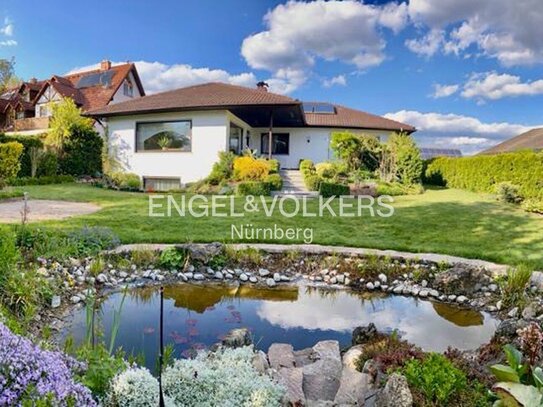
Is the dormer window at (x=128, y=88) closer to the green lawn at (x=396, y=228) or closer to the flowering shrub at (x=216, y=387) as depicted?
the green lawn at (x=396, y=228)

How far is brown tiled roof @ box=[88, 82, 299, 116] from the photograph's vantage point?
635 inches

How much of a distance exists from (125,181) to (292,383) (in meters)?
15.8

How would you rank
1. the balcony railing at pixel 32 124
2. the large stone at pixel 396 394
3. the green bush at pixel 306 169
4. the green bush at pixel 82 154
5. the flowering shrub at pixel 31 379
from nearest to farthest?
the flowering shrub at pixel 31 379, the large stone at pixel 396 394, the green bush at pixel 306 169, the green bush at pixel 82 154, the balcony railing at pixel 32 124

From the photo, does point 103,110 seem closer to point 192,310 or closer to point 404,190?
point 404,190

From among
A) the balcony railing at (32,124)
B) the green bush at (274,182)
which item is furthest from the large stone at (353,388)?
the balcony railing at (32,124)

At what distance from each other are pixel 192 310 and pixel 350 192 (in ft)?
34.8

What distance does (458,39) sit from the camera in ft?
41.0

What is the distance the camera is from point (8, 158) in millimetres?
14352

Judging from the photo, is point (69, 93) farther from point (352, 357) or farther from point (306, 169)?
point (352, 357)

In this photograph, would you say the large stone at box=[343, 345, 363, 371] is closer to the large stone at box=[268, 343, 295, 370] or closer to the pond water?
the large stone at box=[268, 343, 295, 370]

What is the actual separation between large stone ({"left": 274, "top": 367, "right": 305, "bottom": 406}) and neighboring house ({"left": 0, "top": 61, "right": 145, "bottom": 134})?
25.4 m

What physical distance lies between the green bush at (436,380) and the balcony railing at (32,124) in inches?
1065

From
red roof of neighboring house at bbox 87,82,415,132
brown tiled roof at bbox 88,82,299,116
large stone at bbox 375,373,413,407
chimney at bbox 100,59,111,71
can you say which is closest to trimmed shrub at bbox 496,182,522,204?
red roof of neighboring house at bbox 87,82,415,132

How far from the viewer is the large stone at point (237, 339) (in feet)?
11.5
